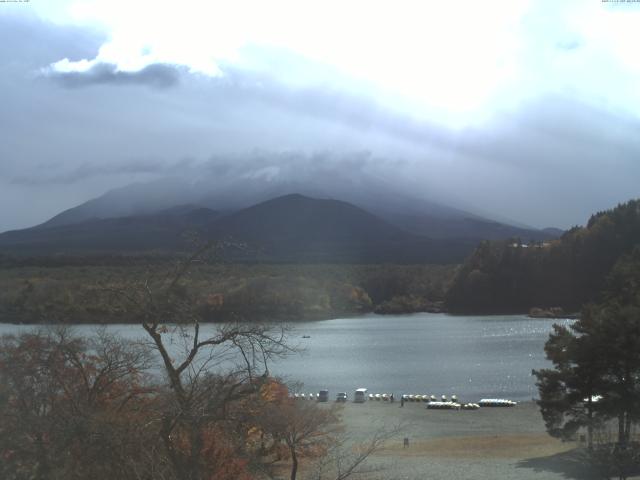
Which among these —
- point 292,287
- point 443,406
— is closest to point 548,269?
point 292,287

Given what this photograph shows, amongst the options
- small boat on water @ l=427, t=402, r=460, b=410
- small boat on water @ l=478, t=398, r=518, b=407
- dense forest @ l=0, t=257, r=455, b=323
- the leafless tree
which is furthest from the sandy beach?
the leafless tree

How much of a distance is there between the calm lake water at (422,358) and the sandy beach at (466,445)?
4260mm

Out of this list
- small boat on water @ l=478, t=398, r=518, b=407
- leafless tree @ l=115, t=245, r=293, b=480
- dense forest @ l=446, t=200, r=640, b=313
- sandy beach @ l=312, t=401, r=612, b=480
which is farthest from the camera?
dense forest @ l=446, t=200, r=640, b=313

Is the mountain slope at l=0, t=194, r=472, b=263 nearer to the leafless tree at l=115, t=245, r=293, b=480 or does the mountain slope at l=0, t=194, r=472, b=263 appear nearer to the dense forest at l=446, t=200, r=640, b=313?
the dense forest at l=446, t=200, r=640, b=313

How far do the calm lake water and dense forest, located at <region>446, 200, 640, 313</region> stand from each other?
43.6 feet

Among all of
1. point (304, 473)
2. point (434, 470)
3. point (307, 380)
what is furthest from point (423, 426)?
point (307, 380)

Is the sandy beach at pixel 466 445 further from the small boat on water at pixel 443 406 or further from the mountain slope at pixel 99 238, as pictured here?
the mountain slope at pixel 99 238

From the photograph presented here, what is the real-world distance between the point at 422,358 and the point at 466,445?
95.7ft

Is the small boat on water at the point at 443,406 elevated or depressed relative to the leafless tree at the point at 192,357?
depressed

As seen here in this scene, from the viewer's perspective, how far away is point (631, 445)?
16.0 m

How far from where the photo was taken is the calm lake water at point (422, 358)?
131ft

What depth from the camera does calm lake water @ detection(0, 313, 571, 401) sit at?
131 feet

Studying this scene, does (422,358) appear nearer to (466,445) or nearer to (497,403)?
(497,403)

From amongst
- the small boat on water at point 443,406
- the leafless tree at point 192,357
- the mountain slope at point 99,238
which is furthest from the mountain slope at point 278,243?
the leafless tree at point 192,357
